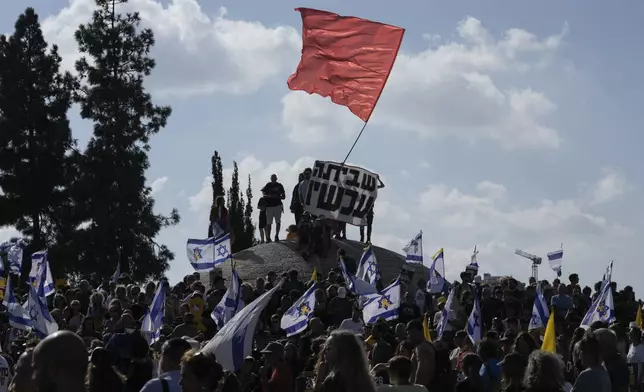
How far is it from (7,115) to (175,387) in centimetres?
3889

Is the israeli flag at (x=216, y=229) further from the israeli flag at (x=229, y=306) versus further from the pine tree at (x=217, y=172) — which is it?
the pine tree at (x=217, y=172)

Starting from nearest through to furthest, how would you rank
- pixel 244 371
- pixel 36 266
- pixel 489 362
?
pixel 489 362 < pixel 244 371 < pixel 36 266

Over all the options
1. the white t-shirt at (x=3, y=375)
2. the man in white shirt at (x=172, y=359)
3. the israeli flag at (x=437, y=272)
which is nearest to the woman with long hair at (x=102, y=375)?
the man in white shirt at (x=172, y=359)

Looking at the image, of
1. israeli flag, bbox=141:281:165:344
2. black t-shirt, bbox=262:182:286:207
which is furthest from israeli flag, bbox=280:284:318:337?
black t-shirt, bbox=262:182:286:207

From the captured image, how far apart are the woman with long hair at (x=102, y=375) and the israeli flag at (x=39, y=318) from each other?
9902 mm

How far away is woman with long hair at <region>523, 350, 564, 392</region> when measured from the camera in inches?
335

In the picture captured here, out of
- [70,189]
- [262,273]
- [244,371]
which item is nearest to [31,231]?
[70,189]

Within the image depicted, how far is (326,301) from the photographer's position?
21141 millimetres

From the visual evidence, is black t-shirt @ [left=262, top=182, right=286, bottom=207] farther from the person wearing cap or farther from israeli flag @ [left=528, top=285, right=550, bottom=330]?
the person wearing cap

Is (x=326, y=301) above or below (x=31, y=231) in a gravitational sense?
below

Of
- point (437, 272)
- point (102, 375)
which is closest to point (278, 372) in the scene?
point (102, 375)

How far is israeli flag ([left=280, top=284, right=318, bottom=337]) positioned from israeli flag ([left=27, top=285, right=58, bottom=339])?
10.7 ft

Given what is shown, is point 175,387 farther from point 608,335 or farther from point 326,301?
point 326,301

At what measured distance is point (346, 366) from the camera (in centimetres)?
763
